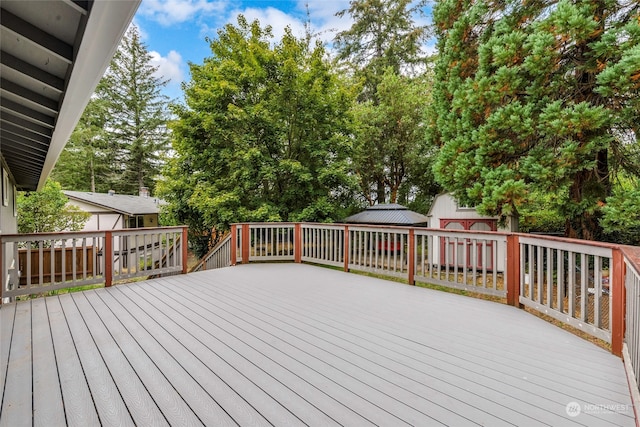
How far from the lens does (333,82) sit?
30.1 ft

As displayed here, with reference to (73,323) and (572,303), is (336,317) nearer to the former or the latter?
(572,303)

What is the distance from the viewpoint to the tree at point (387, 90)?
11.2 m

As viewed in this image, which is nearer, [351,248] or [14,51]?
[14,51]

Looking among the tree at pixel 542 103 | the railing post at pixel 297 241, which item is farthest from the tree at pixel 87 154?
the tree at pixel 542 103

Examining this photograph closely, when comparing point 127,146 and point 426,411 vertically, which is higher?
point 127,146

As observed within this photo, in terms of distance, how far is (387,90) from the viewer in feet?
37.3

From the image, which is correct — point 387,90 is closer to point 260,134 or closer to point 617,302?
point 260,134

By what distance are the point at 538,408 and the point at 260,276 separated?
4.00m

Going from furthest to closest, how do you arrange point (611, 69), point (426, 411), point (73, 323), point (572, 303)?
point (611, 69) → point (73, 323) → point (572, 303) → point (426, 411)

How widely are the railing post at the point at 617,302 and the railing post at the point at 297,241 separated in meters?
→ 4.67

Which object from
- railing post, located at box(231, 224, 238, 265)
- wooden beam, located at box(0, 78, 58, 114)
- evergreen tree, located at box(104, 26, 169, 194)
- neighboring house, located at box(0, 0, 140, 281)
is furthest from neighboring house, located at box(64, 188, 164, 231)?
wooden beam, located at box(0, 78, 58, 114)

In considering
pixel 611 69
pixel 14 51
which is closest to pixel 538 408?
pixel 14 51

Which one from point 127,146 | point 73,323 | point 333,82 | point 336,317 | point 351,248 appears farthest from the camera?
point 127,146

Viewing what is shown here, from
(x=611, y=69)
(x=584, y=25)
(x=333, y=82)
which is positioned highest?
(x=333, y=82)
